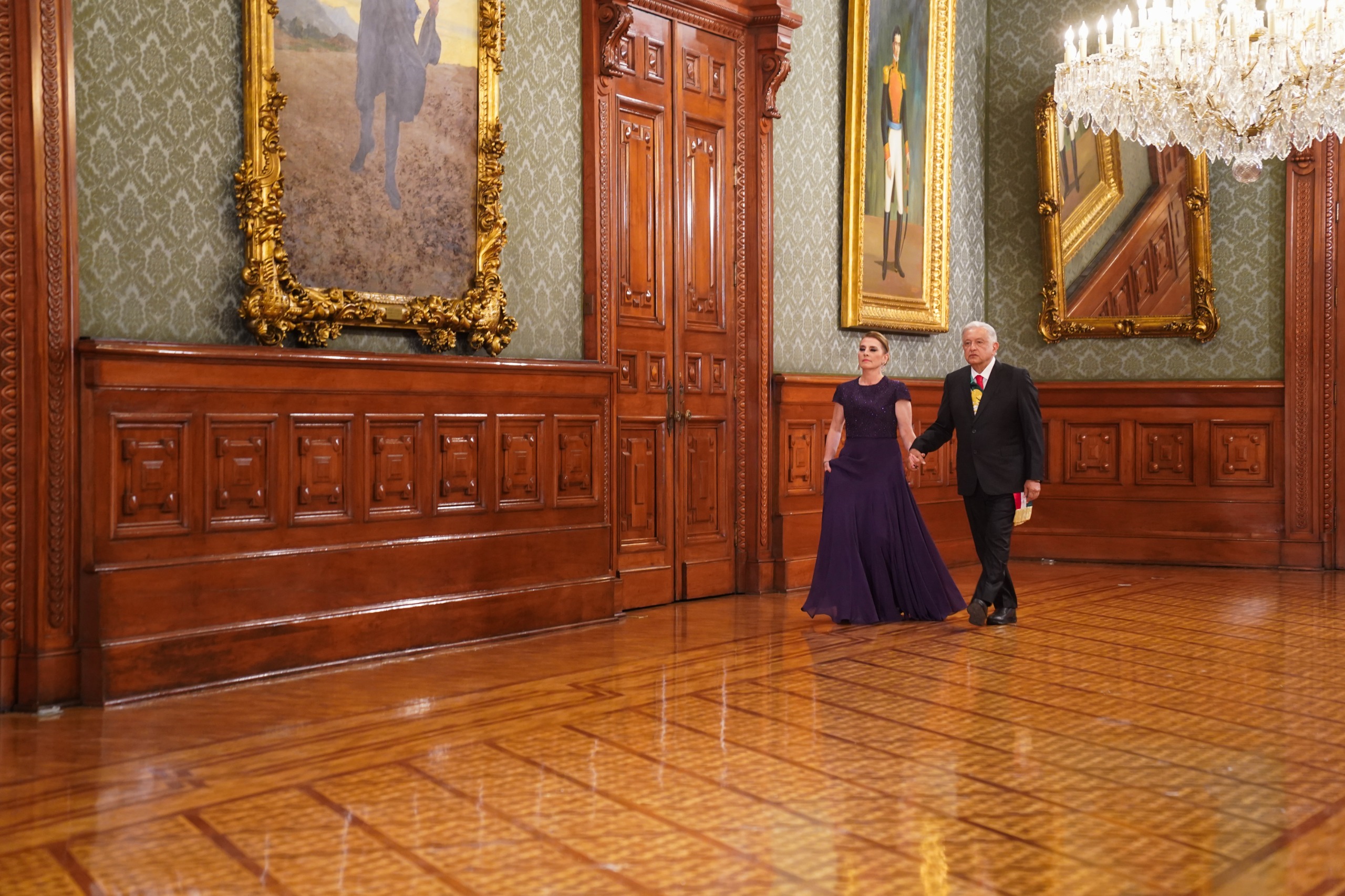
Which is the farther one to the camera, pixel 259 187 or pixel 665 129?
pixel 665 129

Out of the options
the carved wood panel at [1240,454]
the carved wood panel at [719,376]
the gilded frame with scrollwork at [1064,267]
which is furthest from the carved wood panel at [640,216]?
the carved wood panel at [1240,454]

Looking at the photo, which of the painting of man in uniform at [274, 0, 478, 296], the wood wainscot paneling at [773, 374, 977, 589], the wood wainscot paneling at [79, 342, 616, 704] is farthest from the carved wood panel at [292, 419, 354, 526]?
the wood wainscot paneling at [773, 374, 977, 589]

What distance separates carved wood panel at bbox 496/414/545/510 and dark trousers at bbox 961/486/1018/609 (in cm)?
208

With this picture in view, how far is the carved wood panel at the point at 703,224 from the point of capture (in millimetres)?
7305

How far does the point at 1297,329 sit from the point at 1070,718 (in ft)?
18.3

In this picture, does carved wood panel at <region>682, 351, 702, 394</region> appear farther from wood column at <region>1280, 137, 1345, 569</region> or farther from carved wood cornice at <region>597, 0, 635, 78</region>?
wood column at <region>1280, 137, 1345, 569</region>

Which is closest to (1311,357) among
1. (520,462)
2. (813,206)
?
(813,206)

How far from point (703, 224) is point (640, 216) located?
542 millimetres

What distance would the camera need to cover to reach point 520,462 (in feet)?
20.1

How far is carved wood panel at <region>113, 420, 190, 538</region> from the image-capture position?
470 cm

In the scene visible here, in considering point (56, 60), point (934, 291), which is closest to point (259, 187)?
point (56, 60)

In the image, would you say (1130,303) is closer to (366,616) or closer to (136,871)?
(366,616)

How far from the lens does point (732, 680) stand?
506 centimetres

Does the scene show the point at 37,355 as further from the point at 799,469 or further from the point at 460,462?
the point at 799,469
